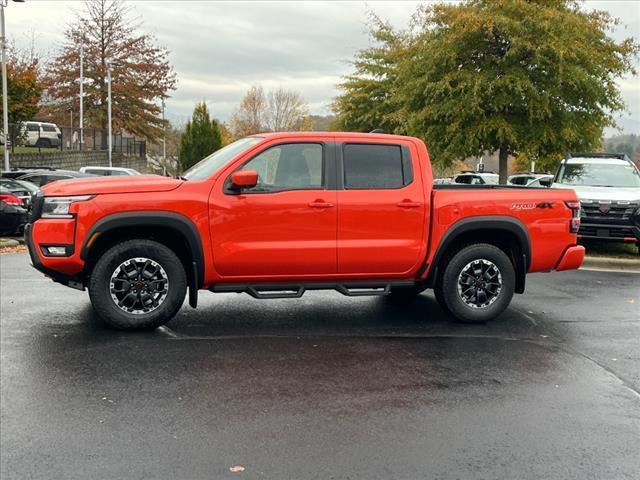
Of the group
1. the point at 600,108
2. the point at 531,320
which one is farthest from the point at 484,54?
the point at 531,320

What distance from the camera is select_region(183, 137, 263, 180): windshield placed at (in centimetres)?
675

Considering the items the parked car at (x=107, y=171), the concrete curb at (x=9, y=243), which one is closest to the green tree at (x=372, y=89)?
the parked car at (x=107, y=171)

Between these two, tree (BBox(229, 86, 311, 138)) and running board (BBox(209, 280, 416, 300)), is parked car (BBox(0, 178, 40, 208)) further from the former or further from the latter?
tree (BBox(229, 86, 311, 138))

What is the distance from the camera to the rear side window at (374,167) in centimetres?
694

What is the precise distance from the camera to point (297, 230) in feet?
21.9

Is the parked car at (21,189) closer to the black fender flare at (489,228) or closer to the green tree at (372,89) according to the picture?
the black fender flare at (489,228)

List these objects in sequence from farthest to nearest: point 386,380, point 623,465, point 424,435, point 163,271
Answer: point 163,271 → point 386,380 → point 424,435 → point 623,465

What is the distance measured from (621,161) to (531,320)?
28.7 ft

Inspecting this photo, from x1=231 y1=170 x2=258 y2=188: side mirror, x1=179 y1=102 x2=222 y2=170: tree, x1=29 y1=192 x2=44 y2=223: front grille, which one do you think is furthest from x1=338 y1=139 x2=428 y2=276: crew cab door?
x1=179 y1=102 x2=222 y2=170: tree

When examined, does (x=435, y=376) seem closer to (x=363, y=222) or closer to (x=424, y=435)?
(x=424, y=435)

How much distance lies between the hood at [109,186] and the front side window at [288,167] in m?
0.77

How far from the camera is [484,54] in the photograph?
17906 millimetres

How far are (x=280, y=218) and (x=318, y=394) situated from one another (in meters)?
2.16

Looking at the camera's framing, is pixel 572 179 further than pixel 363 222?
Yes
